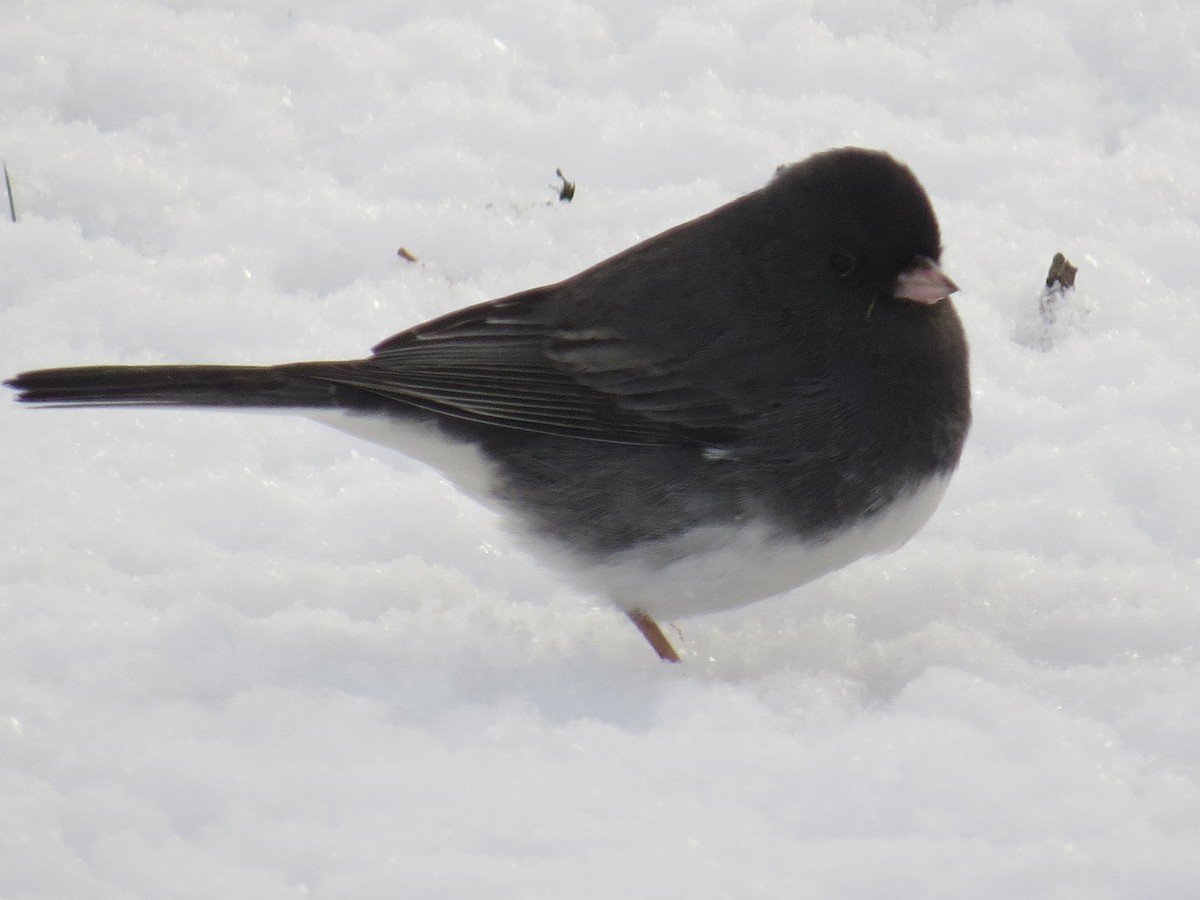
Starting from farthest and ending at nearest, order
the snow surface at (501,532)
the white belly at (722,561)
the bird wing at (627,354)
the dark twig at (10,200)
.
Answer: the dark twig at (10,200)
the bird wing at (627,354)
the white belly at (722,561)
the snow surface at (501,532)

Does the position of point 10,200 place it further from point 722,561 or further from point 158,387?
point 722,561

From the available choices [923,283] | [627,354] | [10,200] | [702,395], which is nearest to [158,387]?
[627,354]

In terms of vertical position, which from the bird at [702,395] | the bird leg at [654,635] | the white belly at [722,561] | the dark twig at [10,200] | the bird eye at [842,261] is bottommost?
the bird leg at [654,635]

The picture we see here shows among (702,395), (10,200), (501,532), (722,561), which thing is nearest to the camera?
(722,561)

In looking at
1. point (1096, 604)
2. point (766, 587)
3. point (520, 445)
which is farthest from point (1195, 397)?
point (520, 445)

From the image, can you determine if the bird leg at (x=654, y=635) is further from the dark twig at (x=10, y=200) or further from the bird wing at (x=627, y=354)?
the dark twig at (x=10, y=200)

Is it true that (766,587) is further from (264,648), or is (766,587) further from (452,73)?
(452,73)

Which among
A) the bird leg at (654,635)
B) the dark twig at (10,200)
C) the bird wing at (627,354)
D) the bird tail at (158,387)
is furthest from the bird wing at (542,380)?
the dark twig at (10,200)
